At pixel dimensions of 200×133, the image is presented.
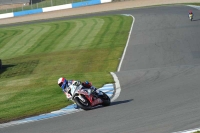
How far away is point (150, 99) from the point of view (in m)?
15.4

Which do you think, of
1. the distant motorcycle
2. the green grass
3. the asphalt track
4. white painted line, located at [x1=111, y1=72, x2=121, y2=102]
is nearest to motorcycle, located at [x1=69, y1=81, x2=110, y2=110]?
the distant motorcycle

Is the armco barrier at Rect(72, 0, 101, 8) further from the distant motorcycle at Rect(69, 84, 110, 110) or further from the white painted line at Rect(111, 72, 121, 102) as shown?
the distant motorcycle at Rect(69, 84, 110, 110)

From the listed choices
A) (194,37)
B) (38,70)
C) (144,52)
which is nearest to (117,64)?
(144,52)

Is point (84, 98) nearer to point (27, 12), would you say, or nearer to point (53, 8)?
point (53, 8)

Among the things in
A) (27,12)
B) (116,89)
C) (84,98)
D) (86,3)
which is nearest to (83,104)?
(84,98)

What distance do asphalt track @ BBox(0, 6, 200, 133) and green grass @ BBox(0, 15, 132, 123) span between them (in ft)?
5.20

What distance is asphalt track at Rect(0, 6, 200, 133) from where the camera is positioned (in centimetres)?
1155

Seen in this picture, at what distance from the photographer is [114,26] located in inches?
1780

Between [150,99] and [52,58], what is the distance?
19427 millimetres

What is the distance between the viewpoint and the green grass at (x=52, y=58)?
18597mm

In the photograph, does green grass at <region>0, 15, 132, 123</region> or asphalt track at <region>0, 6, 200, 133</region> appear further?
green grass at <region>0, 15, 132, 123</region>

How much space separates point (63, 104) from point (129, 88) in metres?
2.81

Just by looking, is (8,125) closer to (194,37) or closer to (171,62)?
(171,62)

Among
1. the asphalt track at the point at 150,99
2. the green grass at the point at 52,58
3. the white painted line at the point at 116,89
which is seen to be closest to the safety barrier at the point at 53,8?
the green grass at the point at 52,58
